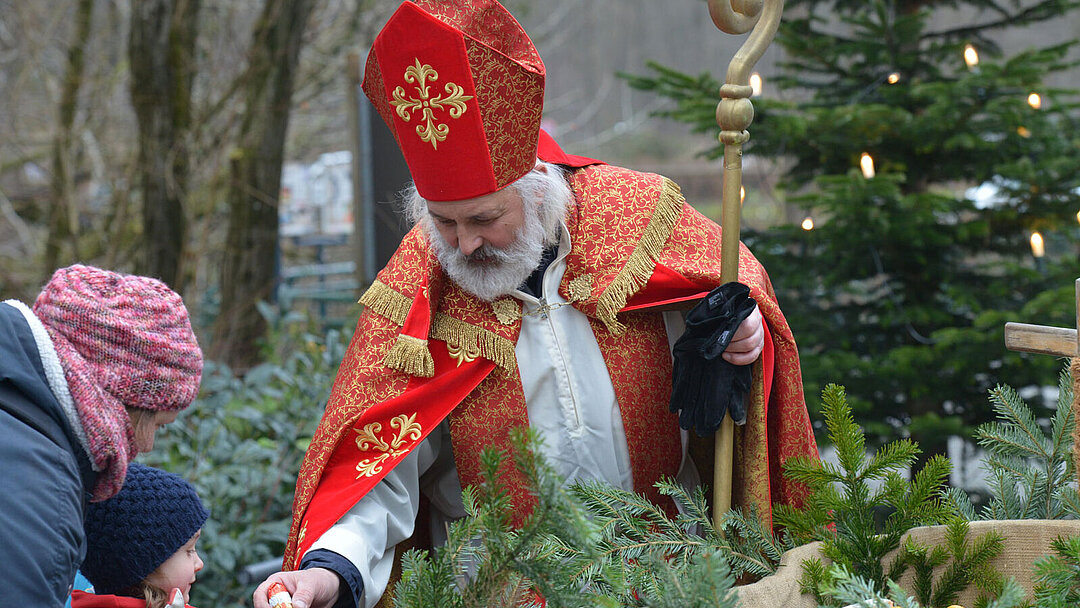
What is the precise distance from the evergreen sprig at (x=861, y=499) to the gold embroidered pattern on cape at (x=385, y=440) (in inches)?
35.9

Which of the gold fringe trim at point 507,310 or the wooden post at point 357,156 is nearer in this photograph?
the gold fringe trim at point 507,310

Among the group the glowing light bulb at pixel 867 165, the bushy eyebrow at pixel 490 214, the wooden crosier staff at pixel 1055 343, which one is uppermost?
the glowing light bulb at pixel 867 165

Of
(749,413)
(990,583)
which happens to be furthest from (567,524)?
(749,413)

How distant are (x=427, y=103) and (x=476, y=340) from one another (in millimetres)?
553

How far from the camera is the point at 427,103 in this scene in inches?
91.8

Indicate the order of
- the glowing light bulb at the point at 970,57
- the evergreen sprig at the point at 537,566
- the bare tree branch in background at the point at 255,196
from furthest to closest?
the bare tree branch in background at the point at 255,196 → the glowing light bulb at the point at 970,57 → the evergreen sprig at the point at 537,566

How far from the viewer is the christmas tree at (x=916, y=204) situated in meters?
4.03

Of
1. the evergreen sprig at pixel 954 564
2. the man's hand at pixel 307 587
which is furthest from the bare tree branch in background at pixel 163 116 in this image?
the evergreen sprig at pixel 954 564

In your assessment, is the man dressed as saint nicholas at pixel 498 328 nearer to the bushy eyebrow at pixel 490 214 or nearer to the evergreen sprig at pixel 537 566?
the bushy eyebrow at pixel 490 214

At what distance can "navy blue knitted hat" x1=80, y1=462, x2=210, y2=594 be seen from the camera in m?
2.05

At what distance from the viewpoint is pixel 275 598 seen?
1.90 m

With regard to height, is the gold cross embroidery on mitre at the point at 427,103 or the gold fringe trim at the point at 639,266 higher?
the gold cross embroidery on mitre at the point at 427,103

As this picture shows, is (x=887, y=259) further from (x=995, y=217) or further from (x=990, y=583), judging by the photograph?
(x=990, y=583)

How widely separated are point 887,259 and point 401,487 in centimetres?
272
